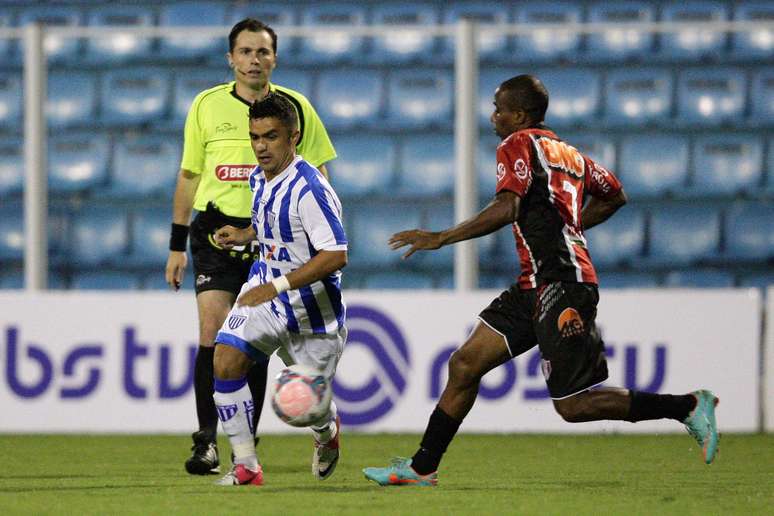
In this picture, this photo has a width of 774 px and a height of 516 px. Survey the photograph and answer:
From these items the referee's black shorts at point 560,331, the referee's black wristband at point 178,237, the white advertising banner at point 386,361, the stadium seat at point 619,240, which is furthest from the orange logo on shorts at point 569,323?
the stadium seat at point 619,240

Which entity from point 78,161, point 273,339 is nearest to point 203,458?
point 273,339

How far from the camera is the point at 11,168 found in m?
10.3

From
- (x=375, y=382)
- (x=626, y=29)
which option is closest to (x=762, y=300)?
(x=626, y=29)

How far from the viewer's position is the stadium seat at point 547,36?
428 inches

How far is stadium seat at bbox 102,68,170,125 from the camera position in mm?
10719

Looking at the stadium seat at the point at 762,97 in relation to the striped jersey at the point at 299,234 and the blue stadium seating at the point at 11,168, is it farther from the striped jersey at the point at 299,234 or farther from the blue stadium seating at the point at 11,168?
the striped jersey at the point at 299,234

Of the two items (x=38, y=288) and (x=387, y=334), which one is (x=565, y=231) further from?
(x=38, y=288)

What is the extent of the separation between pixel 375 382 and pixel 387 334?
0.29 m

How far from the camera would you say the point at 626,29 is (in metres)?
8.70

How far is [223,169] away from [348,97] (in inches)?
169

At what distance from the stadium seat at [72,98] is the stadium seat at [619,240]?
375 centimetres

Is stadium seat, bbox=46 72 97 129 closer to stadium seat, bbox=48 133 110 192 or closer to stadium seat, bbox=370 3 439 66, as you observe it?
stadium seat, bbox=48 133 110 192

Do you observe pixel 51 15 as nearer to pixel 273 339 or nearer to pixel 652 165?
pixel 652 165

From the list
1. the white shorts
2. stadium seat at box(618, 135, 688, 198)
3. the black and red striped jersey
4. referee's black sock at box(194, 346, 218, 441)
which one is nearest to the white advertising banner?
stadium seat at box(618, 135, 688, 198)
